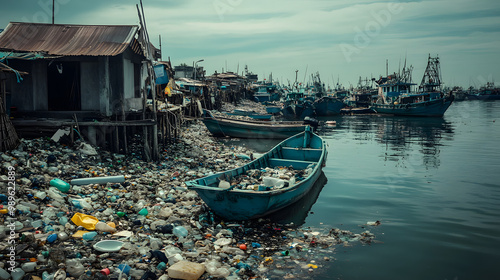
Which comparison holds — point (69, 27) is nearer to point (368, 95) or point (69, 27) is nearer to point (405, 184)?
point (405, 184)

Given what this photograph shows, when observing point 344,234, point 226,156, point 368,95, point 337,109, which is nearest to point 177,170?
point 226,156

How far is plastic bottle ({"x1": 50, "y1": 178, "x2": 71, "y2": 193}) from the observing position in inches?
273

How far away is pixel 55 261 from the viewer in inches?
181

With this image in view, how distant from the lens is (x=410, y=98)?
37.8 metres

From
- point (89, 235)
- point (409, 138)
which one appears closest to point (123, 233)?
point (89, 235)

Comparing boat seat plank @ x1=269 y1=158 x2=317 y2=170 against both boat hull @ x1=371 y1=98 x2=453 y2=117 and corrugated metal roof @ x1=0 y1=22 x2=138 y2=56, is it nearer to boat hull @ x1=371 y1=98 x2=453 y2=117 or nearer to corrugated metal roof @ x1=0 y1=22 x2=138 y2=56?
corrugated metal roof @ x1=0 y1=22 x2=138 y2=56

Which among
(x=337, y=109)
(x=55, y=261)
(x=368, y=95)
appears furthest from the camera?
(x=368, y=95)

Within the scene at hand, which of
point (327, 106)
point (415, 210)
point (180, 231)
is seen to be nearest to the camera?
point (180, 231)

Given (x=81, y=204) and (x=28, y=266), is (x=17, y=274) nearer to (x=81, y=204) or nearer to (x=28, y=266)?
(x=28, y=266)

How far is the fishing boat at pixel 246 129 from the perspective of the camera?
19.8 metres

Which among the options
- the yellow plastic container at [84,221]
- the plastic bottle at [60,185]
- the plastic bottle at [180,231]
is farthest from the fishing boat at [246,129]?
the yellow plastic container at [84,221]

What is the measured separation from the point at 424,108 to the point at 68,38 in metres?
35.0

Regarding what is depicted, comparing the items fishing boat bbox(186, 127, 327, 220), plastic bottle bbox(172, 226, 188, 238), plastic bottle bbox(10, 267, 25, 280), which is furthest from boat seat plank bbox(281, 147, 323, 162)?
plastic bottle bbox(10, 267, 25, 280)

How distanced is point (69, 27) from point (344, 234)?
A: 36.4 feet
